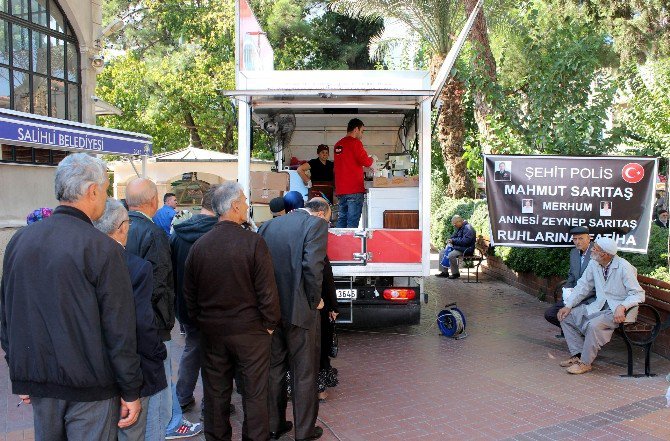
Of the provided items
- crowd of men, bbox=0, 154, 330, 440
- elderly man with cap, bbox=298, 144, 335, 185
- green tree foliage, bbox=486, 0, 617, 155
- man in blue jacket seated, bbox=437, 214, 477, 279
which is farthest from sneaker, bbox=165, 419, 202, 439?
man in blue jacket seated, bbox=437, 214, 477, 279

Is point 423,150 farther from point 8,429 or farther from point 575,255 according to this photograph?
point 8,429

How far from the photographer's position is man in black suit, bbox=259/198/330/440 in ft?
→ 15.9

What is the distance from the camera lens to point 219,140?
29.2 metres

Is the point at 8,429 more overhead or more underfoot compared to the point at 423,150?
more underfoot

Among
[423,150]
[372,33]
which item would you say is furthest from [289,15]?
[423,150]

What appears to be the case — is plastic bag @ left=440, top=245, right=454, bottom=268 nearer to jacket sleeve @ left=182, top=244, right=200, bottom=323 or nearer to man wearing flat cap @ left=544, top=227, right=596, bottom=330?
man wearing flat cap @ left=544, top=227, right=596, bottom=330

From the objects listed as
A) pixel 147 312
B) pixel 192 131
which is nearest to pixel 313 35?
pixel 192 131

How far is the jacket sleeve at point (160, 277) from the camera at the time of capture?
4.07m

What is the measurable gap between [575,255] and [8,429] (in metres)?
5.75

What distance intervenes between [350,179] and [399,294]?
5.12 ft

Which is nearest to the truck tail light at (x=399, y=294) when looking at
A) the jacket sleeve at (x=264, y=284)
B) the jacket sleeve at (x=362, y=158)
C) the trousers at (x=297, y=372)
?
the jacket sleeve at (x=362, y=158)

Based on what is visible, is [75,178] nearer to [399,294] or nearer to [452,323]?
[399,294]

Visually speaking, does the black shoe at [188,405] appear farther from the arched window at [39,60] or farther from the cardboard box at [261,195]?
the arched window at [39,60]

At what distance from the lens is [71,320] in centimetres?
275
